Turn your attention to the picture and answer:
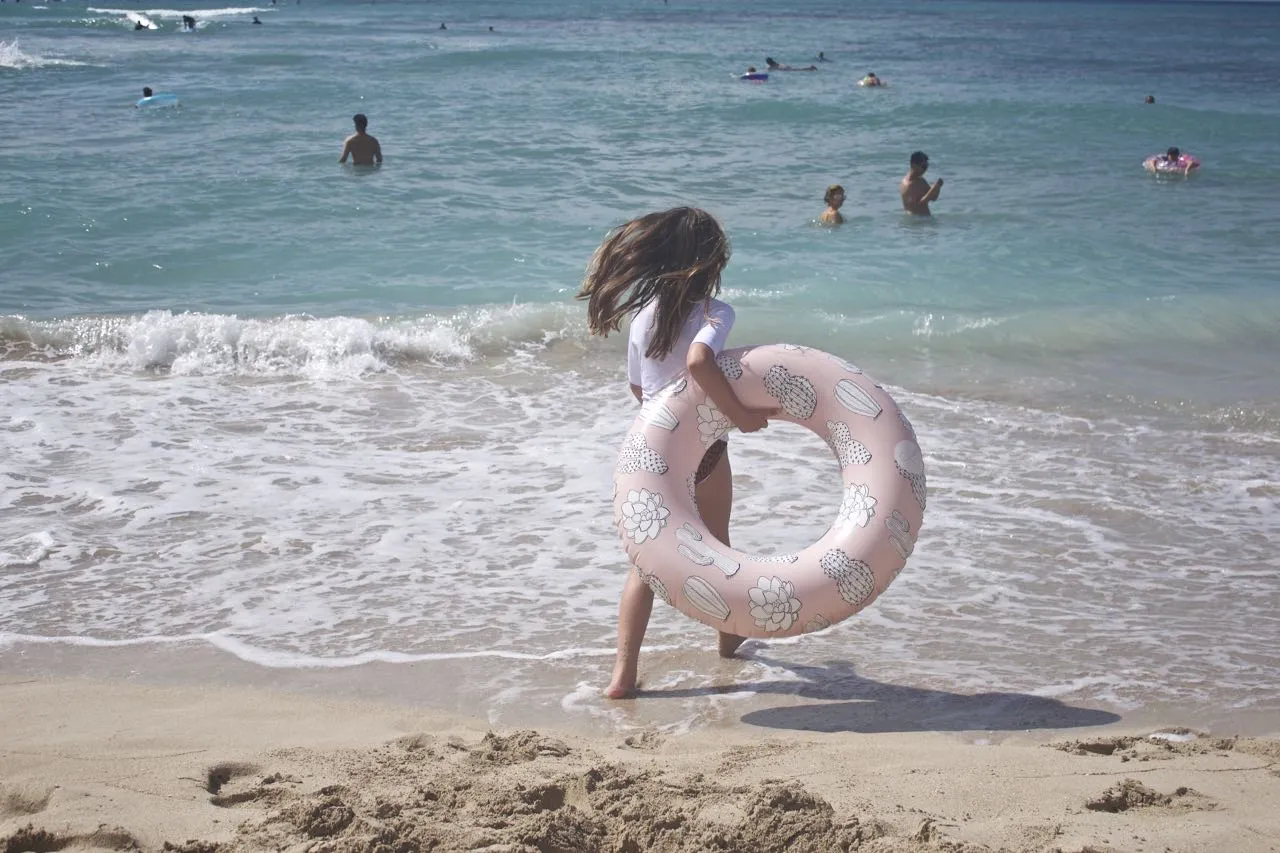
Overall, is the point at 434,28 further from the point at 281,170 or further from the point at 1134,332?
the point at 1134,332

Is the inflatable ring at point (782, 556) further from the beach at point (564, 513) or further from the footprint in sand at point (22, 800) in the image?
the footprint in sand at point (22, 800)

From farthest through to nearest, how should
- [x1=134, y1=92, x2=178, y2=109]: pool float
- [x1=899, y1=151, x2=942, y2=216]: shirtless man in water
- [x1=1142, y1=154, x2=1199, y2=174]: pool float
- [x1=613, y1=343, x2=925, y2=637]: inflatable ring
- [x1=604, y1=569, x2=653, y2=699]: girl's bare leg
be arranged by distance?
1. [x1=134, y1=92, x2=178, y2=109]: pool float
2. [x1=1142, y1=154, x2=1199, y2=174]: pool float
3. [x1=899, y1=151, x2=942, y2=216]: shirtless man in water
4. [x1=604, y1=569, x2=653, y2=699]: girl's bare leg
5. [x1=613, y1=343, x2=925, y2=637]: inflatable ring

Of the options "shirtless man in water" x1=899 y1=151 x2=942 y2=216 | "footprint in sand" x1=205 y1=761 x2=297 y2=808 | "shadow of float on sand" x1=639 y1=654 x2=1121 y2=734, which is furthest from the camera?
"shirtless man in water" x1=899 y1=151 x2=942 y2=216

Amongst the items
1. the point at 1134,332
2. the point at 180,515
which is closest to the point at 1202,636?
the point at 180,515

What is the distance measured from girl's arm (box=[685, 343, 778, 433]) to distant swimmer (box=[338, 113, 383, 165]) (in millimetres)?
12189

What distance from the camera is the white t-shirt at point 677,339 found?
351 centimetres

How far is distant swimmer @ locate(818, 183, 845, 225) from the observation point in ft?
40.3

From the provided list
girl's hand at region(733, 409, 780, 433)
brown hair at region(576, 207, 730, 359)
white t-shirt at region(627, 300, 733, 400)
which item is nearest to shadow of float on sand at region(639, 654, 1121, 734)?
girl's hand at region(733, 409, 780, 433)

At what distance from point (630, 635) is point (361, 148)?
12.3m

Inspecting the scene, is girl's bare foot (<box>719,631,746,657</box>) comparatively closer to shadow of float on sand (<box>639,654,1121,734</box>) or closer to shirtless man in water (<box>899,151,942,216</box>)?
shadow of float on sand (<box>639,654,1121,734</box>)

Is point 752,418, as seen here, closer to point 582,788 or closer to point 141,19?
point 582,788

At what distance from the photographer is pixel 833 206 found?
487 inches

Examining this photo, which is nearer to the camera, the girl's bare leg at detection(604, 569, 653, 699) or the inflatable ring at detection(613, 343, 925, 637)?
the inflatable ring at detection(613, 343, 925, 637)

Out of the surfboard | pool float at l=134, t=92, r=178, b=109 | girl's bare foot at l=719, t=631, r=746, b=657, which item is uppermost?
the surfboard
